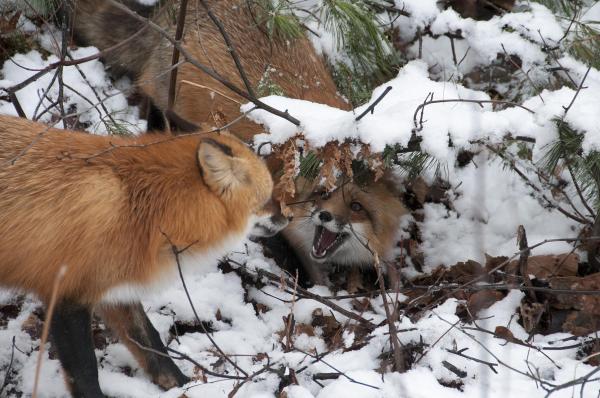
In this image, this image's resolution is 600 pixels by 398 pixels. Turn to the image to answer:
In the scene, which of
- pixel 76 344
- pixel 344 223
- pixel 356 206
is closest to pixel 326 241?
pixel 344 223

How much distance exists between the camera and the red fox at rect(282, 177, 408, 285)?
4.74 metres

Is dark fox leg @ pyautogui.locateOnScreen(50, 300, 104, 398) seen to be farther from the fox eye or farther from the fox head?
the fox eye

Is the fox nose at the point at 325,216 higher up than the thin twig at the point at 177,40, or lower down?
lower down

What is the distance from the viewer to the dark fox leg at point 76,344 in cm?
292

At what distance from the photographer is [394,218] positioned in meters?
4.95

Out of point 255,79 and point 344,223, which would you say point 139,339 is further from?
point 255,79

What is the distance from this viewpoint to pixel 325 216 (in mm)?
4691

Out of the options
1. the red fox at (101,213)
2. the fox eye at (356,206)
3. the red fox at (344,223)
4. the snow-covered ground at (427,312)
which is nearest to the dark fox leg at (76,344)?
the red fox at (101,213)

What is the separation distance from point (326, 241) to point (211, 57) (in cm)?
163

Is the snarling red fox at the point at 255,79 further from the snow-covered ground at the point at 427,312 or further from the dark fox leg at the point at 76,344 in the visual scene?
the dark fox leg at the point at 76,344

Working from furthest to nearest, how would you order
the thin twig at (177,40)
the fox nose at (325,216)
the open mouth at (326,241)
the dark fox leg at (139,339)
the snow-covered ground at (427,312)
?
the open mouth at (326,241)
the fox nose at (325,216)
the thin twig at (177,40)
the dark fox leg at (139,339)
the snow-covered ground at (427,312)

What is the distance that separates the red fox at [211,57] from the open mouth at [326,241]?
888mm

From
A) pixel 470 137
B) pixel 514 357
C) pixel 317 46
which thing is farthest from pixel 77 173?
pixel 317 46

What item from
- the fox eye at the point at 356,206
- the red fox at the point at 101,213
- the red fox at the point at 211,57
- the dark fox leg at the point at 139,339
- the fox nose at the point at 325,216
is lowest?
the dark fox leg at the point at 139,339
